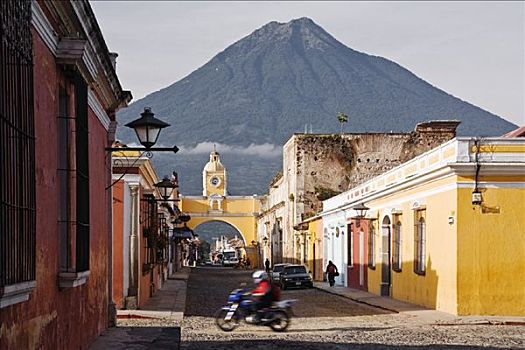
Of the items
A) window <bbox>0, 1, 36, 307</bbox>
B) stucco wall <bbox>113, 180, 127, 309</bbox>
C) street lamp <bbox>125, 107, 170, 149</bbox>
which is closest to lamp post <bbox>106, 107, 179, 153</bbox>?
street lamp <bbox>125, 107, 170, 149</bbox>

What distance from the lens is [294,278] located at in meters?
37.6

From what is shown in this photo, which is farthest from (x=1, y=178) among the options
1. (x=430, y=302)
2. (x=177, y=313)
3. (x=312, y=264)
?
(x=312, y=264)

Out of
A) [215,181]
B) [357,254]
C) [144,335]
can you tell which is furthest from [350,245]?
[215,181]

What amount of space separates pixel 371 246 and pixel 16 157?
27610mm

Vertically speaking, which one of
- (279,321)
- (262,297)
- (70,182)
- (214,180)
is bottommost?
(279,321)

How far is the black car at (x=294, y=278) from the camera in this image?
123 ft

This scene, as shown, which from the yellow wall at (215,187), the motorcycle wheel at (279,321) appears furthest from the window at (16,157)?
the yellow wall at (215,187)

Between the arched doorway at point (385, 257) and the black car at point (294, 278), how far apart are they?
6691 millimetres

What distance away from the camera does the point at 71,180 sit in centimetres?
957

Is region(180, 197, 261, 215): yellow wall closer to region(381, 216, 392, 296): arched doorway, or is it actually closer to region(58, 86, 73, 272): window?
region(381, 216, 392, 296): arched doorway

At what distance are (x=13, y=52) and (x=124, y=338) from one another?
7.79 meters

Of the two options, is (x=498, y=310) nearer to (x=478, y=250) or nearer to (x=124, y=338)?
(x=478, y=250)

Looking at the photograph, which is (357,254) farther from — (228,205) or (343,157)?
(228,205)

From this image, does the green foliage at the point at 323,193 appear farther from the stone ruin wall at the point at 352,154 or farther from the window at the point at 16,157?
the window at the point at 16,157
